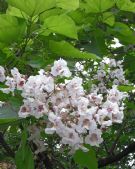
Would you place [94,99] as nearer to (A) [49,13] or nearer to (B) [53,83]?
(B) [53,83]

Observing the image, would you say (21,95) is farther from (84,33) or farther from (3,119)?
(84,33)

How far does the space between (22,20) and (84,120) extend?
41 cm

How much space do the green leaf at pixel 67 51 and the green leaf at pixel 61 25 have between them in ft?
0.14

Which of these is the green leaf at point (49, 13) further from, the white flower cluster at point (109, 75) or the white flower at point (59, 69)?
the white flower cluster at point (109, 75)

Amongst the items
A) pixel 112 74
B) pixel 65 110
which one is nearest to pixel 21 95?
pixel 65 110

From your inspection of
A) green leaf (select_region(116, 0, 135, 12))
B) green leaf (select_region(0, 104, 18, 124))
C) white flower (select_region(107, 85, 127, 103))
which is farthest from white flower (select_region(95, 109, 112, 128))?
green leaf (select_region(116, 0, 135, 12))

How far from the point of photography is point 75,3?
4.85 ft

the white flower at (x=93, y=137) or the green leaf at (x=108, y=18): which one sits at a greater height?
the green leaf at (x=108, y=18)

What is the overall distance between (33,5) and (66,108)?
338mm

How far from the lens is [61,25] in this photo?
1.37 m

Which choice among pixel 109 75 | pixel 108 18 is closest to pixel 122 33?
pixel 108 18

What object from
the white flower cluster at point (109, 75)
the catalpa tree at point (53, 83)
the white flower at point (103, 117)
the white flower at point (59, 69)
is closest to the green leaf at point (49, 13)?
the catalpa tree at point (53, 83)

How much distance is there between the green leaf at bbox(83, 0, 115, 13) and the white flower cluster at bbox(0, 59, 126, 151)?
38 cm

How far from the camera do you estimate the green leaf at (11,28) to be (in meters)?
1.34
